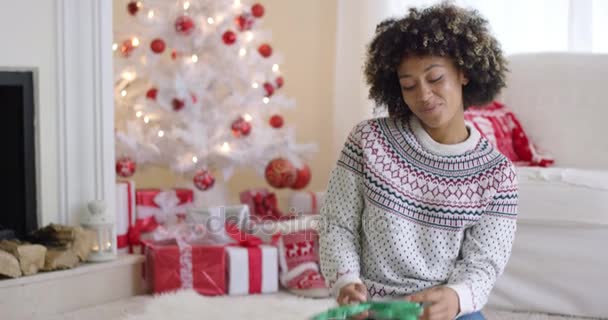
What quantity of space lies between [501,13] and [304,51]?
98cm

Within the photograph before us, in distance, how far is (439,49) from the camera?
151 centimetres

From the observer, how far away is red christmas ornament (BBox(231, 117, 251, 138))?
10.6 feet

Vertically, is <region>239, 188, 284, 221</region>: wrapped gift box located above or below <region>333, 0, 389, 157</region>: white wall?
below

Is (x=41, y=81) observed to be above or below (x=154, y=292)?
above

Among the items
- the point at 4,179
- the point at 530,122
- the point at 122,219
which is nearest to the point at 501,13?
the point at 530,122

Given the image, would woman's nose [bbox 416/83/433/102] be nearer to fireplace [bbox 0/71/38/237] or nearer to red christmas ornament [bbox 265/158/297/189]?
fireplace [bbox 0/71/38/237]

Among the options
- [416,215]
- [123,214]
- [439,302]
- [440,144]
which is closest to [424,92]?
[440,144]

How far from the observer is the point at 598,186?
2.47 m

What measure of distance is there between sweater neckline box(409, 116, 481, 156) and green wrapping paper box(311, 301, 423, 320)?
39cm

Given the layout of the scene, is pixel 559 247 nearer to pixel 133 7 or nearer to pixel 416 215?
pixel 416 215

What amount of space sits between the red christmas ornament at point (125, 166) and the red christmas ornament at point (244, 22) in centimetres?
68

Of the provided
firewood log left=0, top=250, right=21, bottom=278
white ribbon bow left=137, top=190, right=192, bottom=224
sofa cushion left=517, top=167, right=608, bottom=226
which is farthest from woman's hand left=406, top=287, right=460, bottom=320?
white ribbon bow left=137, top=190, right=192, bottom=224

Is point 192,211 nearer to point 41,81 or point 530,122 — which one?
point 41,81

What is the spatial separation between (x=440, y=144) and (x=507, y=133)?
146 centimetres
